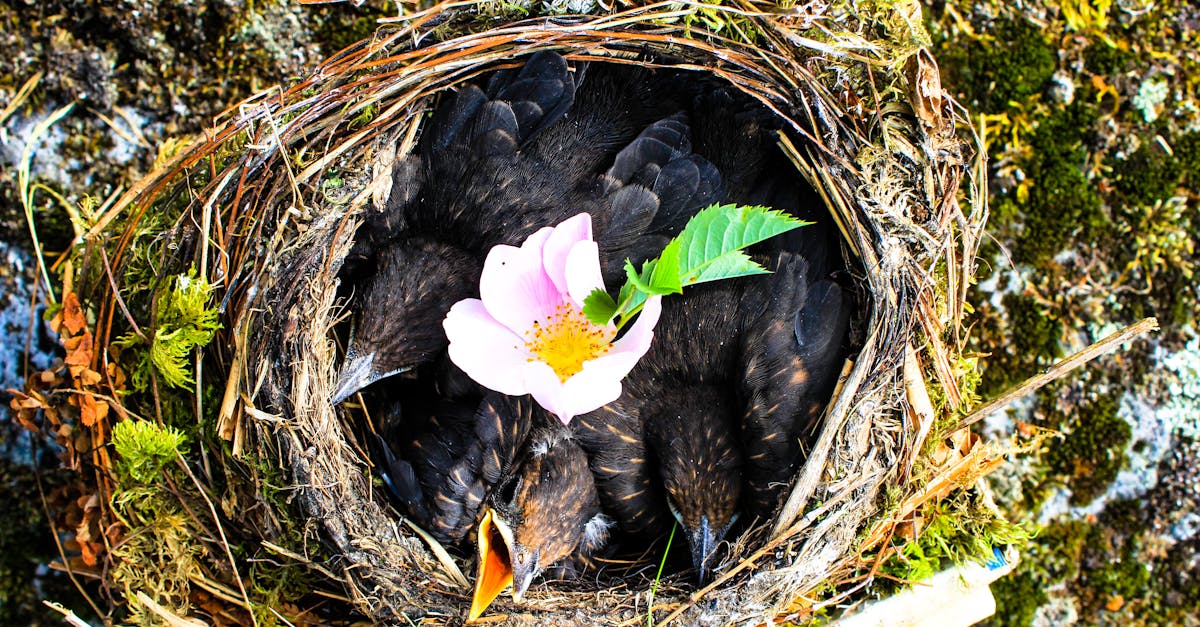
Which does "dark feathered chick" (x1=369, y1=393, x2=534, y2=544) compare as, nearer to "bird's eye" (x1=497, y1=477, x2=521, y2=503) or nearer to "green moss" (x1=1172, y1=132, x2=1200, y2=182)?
"bird's eye" (x1=497, y1=477, x2=521, y2=503)

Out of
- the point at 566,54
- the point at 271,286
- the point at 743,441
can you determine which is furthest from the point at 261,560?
the point at 566,54

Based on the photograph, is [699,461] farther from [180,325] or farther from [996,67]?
[996,67]

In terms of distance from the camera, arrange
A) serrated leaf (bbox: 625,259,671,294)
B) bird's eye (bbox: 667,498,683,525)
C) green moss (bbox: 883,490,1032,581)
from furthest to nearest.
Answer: green moss (bbox: 883,490,1032,581)
bird's eye (bbox: 667,498,683,525)
serrated leaf (bbox: 625,259,671,294)

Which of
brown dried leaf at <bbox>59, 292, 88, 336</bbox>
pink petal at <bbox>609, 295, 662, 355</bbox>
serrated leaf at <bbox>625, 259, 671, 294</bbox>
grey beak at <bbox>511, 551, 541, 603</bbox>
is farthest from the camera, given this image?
brown dried leaf at <bbox>59, 292, 88, 336</bbox>

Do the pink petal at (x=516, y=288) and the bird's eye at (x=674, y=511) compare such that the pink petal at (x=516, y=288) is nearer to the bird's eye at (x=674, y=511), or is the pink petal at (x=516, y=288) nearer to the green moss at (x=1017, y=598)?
the bird's eye at (x=674, y=511)

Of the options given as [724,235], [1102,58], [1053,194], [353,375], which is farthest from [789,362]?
[1102,58]

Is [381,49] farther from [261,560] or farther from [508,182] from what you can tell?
[261,560]

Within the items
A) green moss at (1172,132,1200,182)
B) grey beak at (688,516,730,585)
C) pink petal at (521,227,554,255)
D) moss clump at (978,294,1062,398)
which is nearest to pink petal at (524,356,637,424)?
pink petal at (521,227,554,255)

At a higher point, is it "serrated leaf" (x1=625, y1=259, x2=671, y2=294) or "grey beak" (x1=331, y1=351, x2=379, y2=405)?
"serrated leaf" (x1=625, y1=259, x2=671, y2=294)
